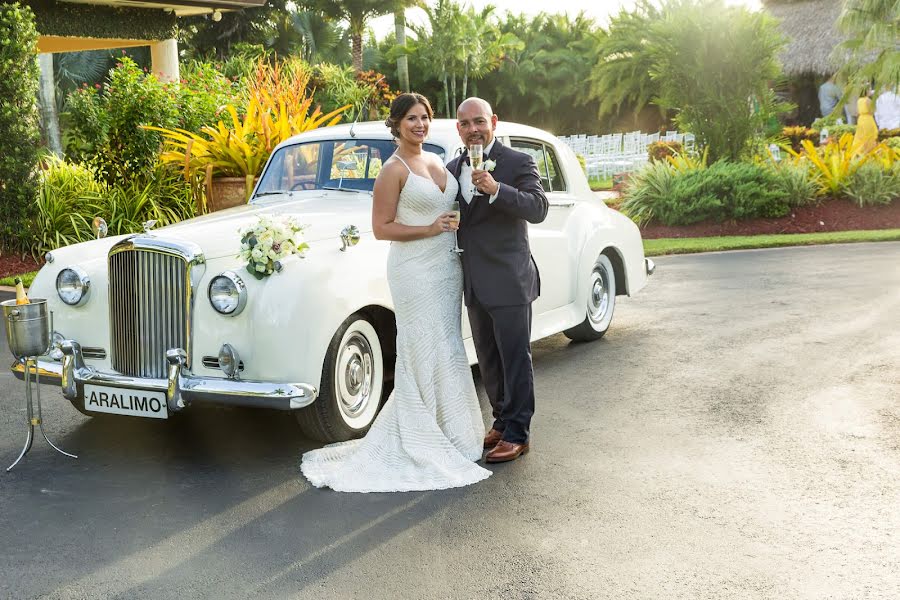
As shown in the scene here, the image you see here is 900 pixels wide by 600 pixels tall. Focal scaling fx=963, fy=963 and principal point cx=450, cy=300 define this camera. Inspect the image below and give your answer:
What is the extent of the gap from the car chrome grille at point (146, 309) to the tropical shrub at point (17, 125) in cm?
827

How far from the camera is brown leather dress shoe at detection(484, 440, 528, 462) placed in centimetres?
507

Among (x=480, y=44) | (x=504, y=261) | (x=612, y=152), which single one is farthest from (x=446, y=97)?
(x=504, y=261)

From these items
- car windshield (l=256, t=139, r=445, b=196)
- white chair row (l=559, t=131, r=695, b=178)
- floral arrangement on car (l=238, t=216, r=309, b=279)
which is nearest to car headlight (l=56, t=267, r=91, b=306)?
floral arrangement on car (l=238, t=216, r=309, b=279)

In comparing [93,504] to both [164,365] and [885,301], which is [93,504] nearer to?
[164,365]

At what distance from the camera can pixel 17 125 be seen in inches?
491

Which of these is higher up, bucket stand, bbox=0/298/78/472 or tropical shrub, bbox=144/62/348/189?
tropical shrub, bbox=144/62/348/189

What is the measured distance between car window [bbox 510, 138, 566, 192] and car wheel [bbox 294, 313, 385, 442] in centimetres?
220

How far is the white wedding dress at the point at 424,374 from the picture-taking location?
495cm

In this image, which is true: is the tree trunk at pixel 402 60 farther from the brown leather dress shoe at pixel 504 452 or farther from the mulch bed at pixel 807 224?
the brown leather dress shoe at pixel 504 452

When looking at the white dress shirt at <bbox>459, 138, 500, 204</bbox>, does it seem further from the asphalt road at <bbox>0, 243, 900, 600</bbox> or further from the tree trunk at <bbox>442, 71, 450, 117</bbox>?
the tree trunk at <bbox>442, 71, 450, 117</bbox>

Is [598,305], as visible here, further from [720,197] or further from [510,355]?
[720,197]

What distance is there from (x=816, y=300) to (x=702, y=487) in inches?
225

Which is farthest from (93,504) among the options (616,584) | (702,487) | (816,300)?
(816,300)

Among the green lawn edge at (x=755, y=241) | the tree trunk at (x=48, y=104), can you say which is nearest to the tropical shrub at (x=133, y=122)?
the green lawn edge at (x=755, y=241)
